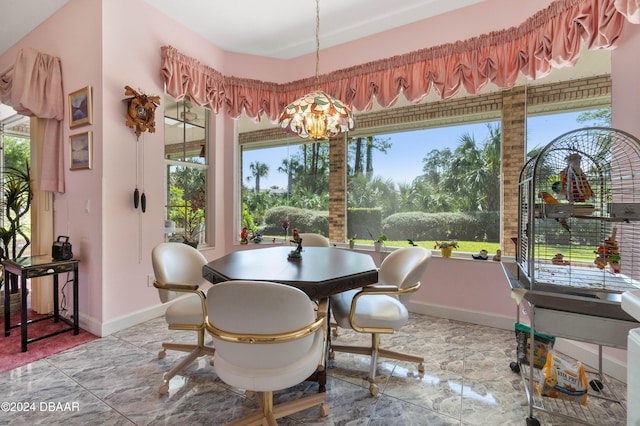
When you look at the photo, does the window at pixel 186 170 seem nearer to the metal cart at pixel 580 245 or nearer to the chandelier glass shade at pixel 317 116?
the chandelier glass shade at pixel 317 116

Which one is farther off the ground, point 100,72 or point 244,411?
point 100,72

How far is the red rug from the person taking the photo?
2.24m

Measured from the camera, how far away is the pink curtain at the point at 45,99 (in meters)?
2.75

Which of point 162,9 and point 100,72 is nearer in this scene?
point 100,72

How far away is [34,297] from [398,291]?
384cm

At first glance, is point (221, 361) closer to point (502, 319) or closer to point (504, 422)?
point (504, 422)

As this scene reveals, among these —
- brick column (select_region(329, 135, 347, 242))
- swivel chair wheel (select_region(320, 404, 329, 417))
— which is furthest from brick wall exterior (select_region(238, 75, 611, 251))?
swivel chair wheel (select_region(320, 404, 329, 417))

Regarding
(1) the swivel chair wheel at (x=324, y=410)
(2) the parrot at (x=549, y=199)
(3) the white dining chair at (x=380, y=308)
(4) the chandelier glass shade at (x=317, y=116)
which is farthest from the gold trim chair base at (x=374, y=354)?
(4) the chandelier glass shade at (x=317, y=116)

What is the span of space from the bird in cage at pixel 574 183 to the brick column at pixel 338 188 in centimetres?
251

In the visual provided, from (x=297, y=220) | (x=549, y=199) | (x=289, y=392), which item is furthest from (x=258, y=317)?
(x=297, y=220)

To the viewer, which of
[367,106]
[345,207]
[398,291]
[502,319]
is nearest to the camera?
[398,291]

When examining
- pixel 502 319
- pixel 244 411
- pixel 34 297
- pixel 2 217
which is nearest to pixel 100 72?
pixel 34 297

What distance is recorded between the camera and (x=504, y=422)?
163 cm

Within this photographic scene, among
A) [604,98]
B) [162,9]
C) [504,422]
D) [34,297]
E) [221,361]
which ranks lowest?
[504,422]
